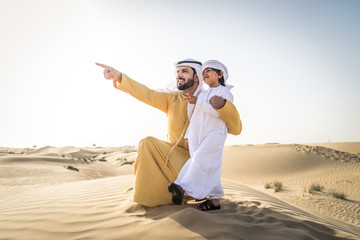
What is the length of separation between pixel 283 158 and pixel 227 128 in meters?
14.6

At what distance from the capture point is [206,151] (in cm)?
293

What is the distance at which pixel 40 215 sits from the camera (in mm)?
2961

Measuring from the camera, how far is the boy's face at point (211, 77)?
3400 millimetres

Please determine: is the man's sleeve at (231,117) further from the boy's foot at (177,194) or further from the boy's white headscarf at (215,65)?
the boy's foot at (177,194)

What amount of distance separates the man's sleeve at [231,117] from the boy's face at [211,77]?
560 millimetres

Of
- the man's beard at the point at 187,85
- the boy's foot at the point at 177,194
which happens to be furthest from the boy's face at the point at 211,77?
the boy's foot at the point at 177,194

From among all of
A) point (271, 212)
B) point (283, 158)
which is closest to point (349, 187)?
point (283, 158)

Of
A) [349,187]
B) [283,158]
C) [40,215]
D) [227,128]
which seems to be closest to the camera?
[40,215]

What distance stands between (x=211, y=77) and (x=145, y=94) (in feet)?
3.58

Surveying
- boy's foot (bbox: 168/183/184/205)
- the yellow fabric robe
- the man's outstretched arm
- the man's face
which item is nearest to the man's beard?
the man's face

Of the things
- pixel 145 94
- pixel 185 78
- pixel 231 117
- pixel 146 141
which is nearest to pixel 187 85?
pixel 185 78

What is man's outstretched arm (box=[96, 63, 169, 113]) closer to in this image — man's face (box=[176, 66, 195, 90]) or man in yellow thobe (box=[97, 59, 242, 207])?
man in yellow thobe (box=[97, 59, 242, 207])

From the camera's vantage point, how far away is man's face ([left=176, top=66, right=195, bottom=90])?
12.0ft

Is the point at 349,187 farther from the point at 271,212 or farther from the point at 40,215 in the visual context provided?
the point at 40,215
